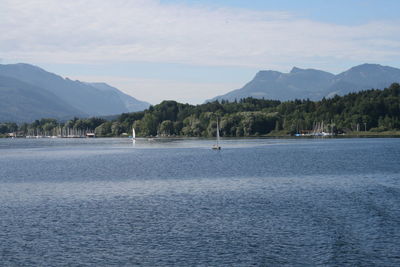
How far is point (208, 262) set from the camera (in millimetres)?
31031

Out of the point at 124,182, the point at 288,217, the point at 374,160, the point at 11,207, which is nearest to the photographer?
the point at 288,217

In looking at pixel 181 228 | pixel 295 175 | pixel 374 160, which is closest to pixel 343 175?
pixel 295 175

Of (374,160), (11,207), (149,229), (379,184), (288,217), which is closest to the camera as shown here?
(149,229)

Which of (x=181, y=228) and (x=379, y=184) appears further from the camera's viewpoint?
(x=379, y=184)

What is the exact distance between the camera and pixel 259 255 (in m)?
32.2

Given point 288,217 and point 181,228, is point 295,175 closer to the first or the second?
point 288,217

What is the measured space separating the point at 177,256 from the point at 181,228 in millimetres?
7137

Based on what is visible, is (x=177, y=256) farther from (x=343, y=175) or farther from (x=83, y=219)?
(x=343, y=175)

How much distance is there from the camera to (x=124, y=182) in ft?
229

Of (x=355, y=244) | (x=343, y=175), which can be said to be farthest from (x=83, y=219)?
(x=343, y=175)

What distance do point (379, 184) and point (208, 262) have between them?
37997 millimetres

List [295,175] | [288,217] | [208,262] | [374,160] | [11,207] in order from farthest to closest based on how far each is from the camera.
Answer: [374,160] → [295,175] → [11,207] → [288,217] → [208,262]

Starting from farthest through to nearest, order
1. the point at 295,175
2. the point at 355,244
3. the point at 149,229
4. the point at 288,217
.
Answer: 1. the point at 295,175
2. the point at 288,217
3. the point at 149,229
4. the point at 355,244

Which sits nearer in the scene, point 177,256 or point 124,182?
point 177,256
